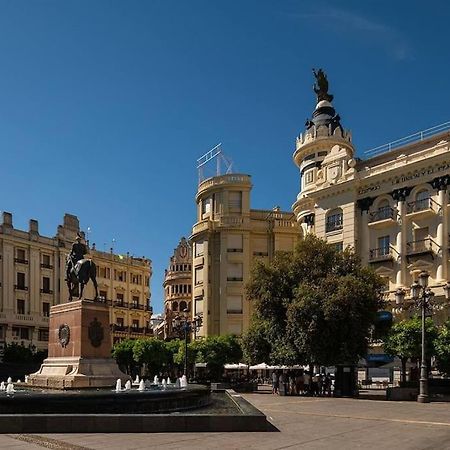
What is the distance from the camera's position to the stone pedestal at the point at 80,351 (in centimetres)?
2438

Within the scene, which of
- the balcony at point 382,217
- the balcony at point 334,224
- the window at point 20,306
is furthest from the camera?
the window at point 20,306

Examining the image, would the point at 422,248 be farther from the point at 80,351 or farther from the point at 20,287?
the point at 20,287

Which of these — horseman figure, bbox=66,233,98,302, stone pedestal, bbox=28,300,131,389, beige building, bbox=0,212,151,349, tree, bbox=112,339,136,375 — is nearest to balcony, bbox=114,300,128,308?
beige building, bbox=0,212,151,349

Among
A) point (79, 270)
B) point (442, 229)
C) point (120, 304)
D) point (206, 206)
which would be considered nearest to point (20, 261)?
point (120, 304)

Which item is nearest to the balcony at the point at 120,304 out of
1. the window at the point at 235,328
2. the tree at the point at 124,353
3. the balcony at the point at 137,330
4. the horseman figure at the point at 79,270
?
the balcony at the point at 137,330

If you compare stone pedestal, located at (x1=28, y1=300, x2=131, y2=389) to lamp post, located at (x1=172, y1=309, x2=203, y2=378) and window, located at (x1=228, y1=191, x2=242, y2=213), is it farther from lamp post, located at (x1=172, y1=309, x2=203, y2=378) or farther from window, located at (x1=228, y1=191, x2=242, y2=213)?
window, located at (x1=228, y1=191, x2=242, y2=213)

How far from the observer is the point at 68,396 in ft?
52.9

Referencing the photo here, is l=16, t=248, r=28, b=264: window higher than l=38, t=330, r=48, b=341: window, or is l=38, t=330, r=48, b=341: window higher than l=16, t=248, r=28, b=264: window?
l=16, t=248, r=28, b=264: window

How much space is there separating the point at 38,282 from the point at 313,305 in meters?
42.5

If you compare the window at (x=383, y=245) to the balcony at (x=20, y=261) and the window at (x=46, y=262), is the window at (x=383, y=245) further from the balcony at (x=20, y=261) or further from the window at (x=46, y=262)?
the window at (x=46, y=262)

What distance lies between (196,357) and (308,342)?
19.7 meters

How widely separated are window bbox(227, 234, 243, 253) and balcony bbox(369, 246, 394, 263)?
59.2 ft

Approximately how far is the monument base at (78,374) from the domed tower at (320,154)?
27951 mm

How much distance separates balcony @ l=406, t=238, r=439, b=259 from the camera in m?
41.4
